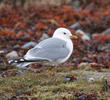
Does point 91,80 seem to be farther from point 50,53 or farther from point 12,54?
point 12,54

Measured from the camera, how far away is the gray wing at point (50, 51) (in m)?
5.11

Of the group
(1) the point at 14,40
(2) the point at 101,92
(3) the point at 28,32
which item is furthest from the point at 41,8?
(2) the point at 101,92

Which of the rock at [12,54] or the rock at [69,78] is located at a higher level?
the rock at [12,54]

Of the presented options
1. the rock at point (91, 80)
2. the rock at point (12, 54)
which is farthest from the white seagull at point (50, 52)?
the rock at point (12, 54)

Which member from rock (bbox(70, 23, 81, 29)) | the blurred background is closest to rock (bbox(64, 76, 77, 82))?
the blurred background

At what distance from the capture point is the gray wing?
511 cm

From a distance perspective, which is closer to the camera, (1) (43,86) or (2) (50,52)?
(1) (43,86)

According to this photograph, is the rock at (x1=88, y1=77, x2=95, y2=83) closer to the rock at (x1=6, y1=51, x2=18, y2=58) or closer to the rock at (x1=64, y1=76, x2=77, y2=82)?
the rock at (x1=64, y1=76, x2=77, y2=82)

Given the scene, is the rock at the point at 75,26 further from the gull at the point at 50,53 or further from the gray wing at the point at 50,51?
the gray wing at the point at 50,51

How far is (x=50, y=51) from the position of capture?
206 inches

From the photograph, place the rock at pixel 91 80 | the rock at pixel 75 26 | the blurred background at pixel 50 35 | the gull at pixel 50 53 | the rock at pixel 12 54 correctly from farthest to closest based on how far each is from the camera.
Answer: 1. the rock at pixel 75 26
2. the rock at pixel 12 54
3. the rock at pixel 91 80
4. the gull at pixel 50 53
5. the blurred background at pixel 50 35

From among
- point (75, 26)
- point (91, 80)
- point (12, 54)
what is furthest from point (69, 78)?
point (75, 26)

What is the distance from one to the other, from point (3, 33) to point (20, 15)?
2073mm

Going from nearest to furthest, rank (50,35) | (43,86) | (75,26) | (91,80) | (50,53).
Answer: (43,86), (50,53), (91,80), (50,35), (75,26)
